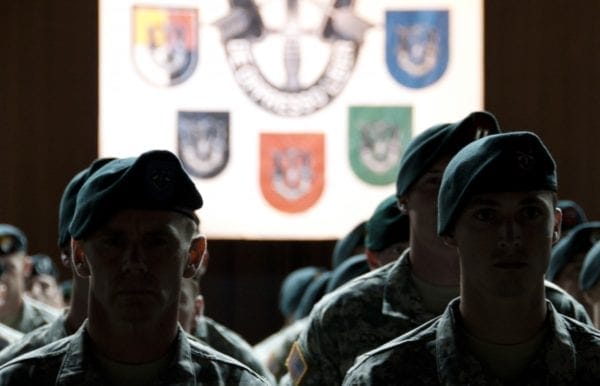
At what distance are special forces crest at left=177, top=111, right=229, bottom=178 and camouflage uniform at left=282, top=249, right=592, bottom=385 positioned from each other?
305 inches

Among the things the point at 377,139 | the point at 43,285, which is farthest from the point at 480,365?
the point at 377,139

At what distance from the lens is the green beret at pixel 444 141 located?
13.1 ft

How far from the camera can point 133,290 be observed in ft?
10.1

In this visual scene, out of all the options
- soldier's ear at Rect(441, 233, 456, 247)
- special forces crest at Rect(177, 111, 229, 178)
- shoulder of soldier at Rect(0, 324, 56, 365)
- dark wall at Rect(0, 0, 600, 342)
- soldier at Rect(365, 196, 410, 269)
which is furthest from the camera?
dark wall at Rect(0, 0, 600, 342)

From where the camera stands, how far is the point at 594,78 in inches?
473

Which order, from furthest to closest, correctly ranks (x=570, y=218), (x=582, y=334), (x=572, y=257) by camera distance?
(x=570, y=218)
(x=572, y=257)
(x=582, y=334)

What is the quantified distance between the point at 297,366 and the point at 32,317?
3.56m

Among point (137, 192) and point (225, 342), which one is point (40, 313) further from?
point (137, 192)

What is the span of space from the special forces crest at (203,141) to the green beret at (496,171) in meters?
8.89

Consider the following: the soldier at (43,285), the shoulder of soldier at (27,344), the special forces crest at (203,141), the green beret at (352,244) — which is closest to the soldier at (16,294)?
the soldier at (43,285)

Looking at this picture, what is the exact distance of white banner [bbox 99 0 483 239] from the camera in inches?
463

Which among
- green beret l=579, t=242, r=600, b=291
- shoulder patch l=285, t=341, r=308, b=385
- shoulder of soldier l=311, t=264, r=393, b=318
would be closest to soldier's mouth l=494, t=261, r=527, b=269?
shoulder of soldier l=311, t=264, r=393, b=318

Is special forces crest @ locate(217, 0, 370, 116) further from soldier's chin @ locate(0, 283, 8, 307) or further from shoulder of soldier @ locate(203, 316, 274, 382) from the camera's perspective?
shoulder of soldier @ locate(203, 316, 274, 382)

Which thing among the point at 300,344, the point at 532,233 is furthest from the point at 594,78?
the point at 532,233
